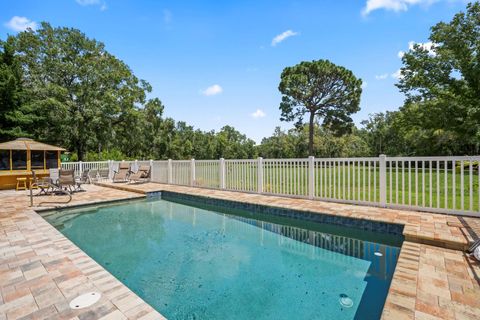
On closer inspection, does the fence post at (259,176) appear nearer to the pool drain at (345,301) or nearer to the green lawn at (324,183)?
the green lawn at (324,183)

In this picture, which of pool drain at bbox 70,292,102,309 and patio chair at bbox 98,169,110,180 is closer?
pool drain at bbox 70,292,102,309

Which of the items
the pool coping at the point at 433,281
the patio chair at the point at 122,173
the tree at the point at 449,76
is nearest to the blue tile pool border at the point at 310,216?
the pool coping at the point at 433,281

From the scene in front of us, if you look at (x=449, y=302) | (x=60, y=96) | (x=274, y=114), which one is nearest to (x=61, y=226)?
(x=449, y=302)

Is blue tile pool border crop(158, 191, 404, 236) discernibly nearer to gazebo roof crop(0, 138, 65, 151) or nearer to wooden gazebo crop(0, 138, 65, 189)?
gazebo roof crop(0, 138, 65, 151)

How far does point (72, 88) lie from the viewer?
1616cm

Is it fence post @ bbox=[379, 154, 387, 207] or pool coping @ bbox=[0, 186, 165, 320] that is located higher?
fence post @ bbox=[379, 154, 387, 207]

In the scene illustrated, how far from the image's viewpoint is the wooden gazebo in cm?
967

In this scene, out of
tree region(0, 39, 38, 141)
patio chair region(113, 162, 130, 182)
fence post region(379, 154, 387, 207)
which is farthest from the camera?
tree region(0, 39, 38, 141)

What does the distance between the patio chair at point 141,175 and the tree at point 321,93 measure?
1312 cm

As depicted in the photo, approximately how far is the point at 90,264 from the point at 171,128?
97.8 feet

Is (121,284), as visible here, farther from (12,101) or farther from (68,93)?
(68,93)

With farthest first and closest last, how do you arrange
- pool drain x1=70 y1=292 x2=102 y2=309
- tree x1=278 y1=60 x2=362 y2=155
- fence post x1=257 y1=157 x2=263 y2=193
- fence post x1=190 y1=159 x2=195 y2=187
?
tree x1=278 y1=60 x2=362 y2=155
fence post x1=190 y1=159 x2=195 y2=187
fence post x1=257 y1=157 x2=263 y2=193
pool drain x1=70 y1=292 x2=102 y2=309

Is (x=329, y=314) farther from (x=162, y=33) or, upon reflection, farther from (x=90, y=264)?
(x=162, y=33)

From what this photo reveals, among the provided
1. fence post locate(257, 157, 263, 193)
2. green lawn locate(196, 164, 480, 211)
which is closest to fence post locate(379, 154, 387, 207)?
green lawn locate(196, 164, 480, 211)
